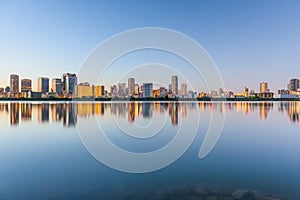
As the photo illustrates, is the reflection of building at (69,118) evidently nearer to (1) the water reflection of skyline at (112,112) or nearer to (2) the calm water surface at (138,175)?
(1) the water reflection of skyline at (112,112)

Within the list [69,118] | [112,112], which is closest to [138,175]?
[69,118]

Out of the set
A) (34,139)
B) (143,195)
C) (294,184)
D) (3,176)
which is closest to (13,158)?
(3,176)

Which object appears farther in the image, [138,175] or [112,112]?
[112,112]

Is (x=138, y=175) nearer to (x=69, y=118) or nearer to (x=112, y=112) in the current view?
(x=69, y=118)

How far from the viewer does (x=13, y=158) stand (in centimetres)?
991

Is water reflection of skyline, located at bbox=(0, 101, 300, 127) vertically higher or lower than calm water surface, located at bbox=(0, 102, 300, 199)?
higher

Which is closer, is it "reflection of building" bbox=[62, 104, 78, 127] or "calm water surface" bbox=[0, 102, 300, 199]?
"calm water surface" bbox=[0, 102, 300, 199]

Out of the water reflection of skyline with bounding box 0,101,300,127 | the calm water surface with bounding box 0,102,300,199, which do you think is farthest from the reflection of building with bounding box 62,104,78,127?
the calm water surface with bounding box 0,102,300,199

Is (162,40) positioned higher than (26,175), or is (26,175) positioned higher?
(162,40)

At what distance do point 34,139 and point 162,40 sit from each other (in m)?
9.92

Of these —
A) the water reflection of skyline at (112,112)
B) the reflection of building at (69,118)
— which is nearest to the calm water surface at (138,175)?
the reflection of building at (69,118)

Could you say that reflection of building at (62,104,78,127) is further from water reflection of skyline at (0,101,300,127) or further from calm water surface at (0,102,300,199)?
calm water surface at (0,102,300,199)

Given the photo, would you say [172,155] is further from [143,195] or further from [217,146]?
[143,195]

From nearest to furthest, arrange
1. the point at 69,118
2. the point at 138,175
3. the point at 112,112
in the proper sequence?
the point at 138,175 < the point at 69,118 < the point at 112,112
